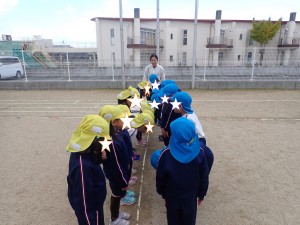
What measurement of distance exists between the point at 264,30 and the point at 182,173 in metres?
23.7

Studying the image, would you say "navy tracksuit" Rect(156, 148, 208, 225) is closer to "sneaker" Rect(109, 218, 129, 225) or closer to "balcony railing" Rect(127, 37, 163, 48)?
"sneaker" Rect(109, 218, 129, 225)

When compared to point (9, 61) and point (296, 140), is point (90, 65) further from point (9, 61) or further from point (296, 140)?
point (296, 140)

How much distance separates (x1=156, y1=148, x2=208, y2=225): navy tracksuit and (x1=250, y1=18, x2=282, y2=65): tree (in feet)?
75.5

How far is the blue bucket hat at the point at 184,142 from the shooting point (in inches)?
68.1

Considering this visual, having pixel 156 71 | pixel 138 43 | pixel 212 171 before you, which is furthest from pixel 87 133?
pixel 138 43

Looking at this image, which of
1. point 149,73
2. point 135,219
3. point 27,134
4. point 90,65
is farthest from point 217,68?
point 135,219

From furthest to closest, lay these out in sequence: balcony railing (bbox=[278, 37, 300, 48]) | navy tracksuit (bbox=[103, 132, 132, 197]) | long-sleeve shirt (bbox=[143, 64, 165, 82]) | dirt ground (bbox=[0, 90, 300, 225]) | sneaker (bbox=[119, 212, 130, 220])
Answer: balcony railing (bbox=[278, 37, 300, 48]) < long-sleeve shirt (bbox=[143, 64, 165, 82]) < dirt ground (bbox=[0, 90, 300, 225]) < sneaker (bbox=[119, 212, 130, 220]) < navy tracksuit (bbox=[103, 132, 132, 197])

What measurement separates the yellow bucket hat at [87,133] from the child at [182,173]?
0.59 m

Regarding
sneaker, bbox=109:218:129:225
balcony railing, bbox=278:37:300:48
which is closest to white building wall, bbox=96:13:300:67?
balcony railing, bbox=278:37:300:48

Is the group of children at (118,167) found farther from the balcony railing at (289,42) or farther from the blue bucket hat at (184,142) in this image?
the balcony railing at (289,42)

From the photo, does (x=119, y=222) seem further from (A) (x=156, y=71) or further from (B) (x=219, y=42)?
(B) (x=219, y=42)

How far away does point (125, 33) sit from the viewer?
2095 centimetres

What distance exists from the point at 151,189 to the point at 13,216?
70.1 inches

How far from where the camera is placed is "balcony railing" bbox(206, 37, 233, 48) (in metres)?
21.4
